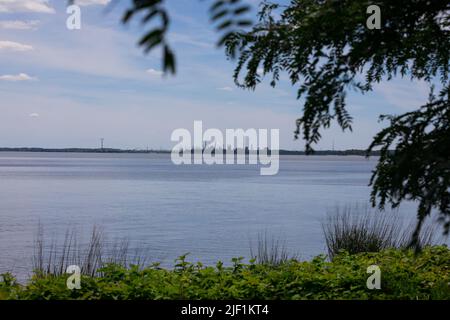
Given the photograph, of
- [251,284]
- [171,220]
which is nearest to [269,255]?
[251,284]

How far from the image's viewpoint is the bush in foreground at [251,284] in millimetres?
5508

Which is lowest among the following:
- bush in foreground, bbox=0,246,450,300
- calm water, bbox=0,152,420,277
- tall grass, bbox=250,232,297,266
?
calm water, bbox=0,152,420,277

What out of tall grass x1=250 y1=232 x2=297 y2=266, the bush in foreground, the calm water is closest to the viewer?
the bush in foreground

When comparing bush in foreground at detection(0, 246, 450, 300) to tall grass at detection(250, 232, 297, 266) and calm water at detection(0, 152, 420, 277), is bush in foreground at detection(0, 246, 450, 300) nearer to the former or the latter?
tall grass at detection(250, 232, 297, 266)

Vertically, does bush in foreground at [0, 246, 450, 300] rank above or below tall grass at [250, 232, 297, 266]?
above

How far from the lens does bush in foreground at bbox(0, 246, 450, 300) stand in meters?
5.51

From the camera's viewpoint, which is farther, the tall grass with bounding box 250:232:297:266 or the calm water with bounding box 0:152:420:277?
the calm water with bounding box 0:152:420:277

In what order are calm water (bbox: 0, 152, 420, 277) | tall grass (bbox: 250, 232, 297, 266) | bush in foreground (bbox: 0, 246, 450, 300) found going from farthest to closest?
calm water (bbox: 0, 152, 420, 277) < tall grass (bbox: 250, 232, 297, 266) < bush in foreground (bbox: 0, 246, 450, 300)

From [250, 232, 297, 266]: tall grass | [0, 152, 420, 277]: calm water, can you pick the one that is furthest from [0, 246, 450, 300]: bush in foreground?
[0, 152, 420, 277]: calm water

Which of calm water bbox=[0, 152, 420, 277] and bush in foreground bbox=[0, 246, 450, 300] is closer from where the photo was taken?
bush in foreground bbox=[0, 246, 450, 300]

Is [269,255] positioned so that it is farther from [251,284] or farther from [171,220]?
[171,220]

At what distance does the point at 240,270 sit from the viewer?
21.7 ft

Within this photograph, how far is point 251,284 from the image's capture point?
584 centimetres
